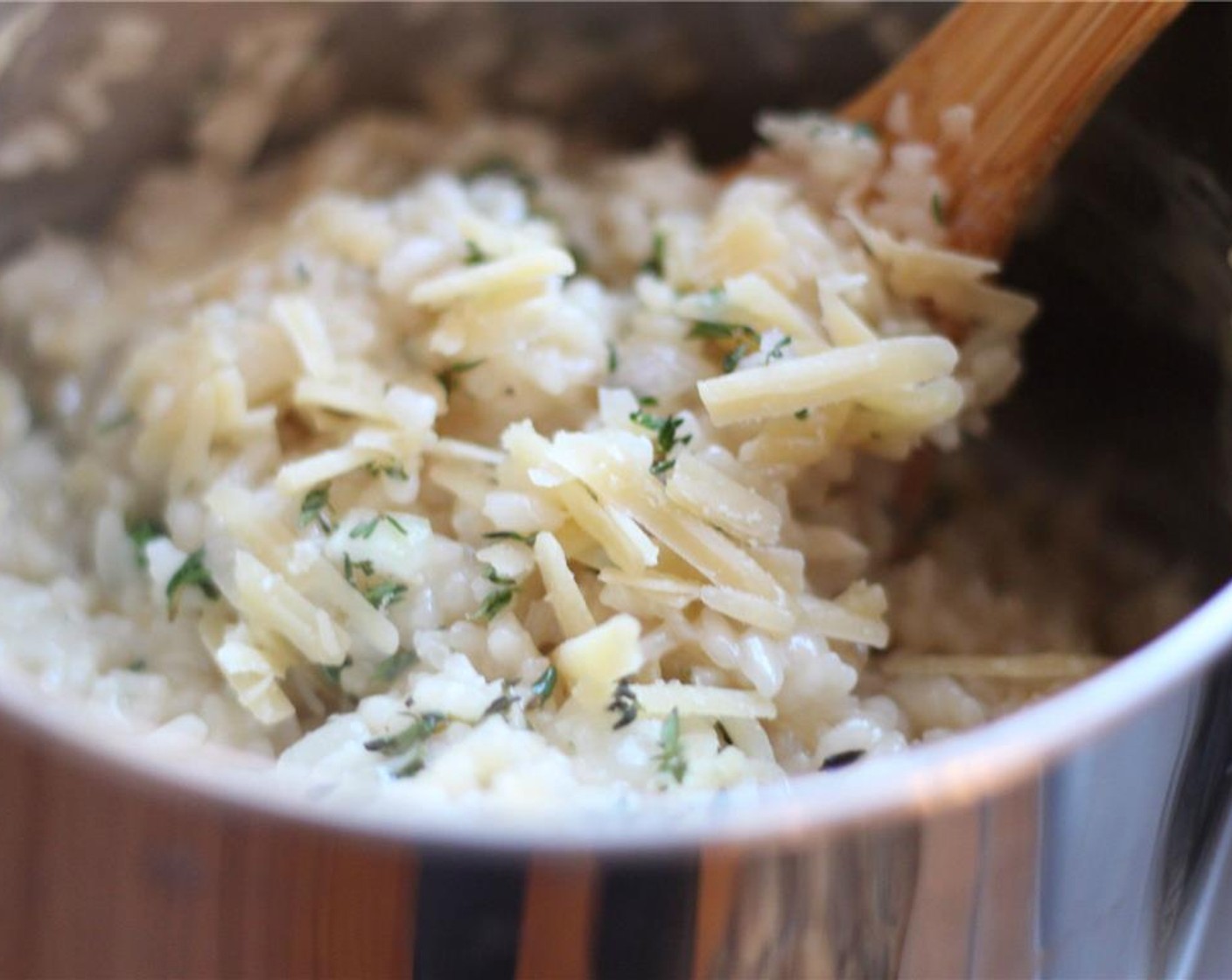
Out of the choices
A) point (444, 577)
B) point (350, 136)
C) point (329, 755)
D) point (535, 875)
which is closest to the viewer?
point (535, 875)

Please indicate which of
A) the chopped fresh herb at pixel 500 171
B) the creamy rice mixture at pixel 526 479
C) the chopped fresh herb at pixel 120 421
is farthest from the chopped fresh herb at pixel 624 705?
the chopped fresh herb at pixel 500 171

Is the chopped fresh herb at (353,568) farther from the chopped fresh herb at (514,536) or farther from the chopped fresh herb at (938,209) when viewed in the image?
the chopped fresh herb at (938,209)

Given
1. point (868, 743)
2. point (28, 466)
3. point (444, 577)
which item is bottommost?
point (28, 466)

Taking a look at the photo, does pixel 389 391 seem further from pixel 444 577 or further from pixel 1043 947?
pixel 1043 947

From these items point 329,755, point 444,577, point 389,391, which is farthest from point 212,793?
point 389,391

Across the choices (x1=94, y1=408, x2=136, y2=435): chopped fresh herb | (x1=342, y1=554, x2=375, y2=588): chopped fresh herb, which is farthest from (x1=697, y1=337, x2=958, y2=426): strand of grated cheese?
(x1=94, y1=408, x2=136, y2=435): chopped fresh herb

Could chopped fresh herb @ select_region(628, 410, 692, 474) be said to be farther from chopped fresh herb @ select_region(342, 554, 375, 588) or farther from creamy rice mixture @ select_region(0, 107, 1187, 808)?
chopped fresh herb @ select_region(342, 554, 375, 588)

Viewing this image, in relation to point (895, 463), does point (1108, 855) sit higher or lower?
higher
